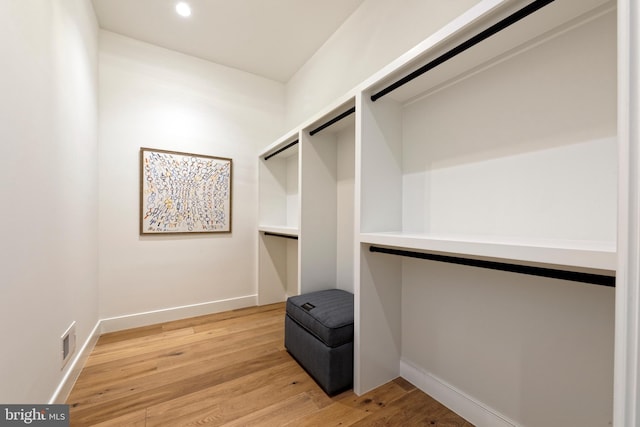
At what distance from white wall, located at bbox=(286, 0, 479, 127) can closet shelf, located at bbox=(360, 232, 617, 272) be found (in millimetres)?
1285

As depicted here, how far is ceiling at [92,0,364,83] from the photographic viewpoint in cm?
216

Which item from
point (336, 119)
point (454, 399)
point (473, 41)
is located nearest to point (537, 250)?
point (473, 41)

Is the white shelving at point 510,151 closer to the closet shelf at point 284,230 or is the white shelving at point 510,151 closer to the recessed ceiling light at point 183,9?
the closet shelf at point 284,230

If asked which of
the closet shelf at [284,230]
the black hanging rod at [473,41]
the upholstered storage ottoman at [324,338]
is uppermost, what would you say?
the black hanging rod at [473,41]

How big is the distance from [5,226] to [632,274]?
6.30 feet

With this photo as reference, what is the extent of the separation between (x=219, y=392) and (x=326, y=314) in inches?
31.1

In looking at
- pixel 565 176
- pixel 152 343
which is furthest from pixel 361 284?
pixel 152 343

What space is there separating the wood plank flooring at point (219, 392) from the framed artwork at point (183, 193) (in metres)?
1.11

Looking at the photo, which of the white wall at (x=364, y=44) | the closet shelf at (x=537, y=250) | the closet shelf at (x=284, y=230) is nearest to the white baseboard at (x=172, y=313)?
the closet shelf at (x=284, y=230)

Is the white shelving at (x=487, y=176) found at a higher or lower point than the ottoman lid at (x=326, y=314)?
higher

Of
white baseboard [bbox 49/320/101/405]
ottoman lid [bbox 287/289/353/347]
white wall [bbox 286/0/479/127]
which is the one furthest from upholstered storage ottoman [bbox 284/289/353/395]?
white wall [bbox 286/0/479/127]

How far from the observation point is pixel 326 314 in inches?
66.1

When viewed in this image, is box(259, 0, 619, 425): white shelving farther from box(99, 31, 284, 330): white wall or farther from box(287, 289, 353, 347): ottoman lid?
box(99, 31, 284, 330): white wall

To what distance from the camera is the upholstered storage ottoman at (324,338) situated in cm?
154
